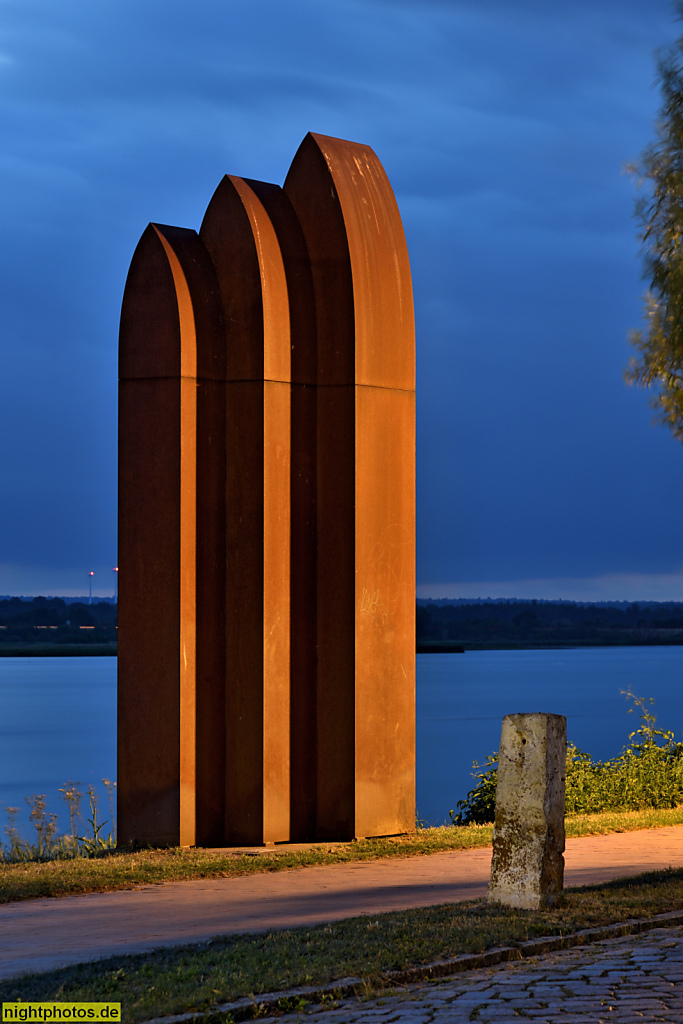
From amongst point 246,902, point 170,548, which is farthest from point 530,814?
point 170,548

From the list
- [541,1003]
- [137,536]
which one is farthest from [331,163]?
[541,1003]

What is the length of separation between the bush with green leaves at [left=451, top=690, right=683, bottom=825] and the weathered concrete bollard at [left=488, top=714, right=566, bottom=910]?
6.26 m

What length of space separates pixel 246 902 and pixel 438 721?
41.2 m

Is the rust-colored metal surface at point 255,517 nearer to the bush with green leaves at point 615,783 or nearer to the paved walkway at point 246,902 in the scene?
the paved walkway at point 246,902

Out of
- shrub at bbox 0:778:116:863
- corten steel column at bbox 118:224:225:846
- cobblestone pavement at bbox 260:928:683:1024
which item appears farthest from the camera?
shrub at bbox 0:778:116:863

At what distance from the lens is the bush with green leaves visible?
558 inches

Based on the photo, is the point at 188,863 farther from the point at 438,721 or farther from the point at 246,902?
the point at 438,721

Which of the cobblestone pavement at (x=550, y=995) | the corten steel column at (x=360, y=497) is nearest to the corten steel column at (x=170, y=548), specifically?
the corten steel column at (x=360, y=497)

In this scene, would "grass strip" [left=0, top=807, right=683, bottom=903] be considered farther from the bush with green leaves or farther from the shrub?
the bush with green leaves

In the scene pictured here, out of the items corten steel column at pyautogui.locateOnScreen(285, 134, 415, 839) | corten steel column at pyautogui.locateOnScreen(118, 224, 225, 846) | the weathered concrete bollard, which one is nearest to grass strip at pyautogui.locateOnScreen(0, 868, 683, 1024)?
the weathered concrete bollard

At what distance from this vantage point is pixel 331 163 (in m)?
11.8

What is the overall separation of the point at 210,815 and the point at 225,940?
4309mm

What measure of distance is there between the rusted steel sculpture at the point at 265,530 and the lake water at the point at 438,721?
2247 mm

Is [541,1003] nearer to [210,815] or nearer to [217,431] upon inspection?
[210,815]
